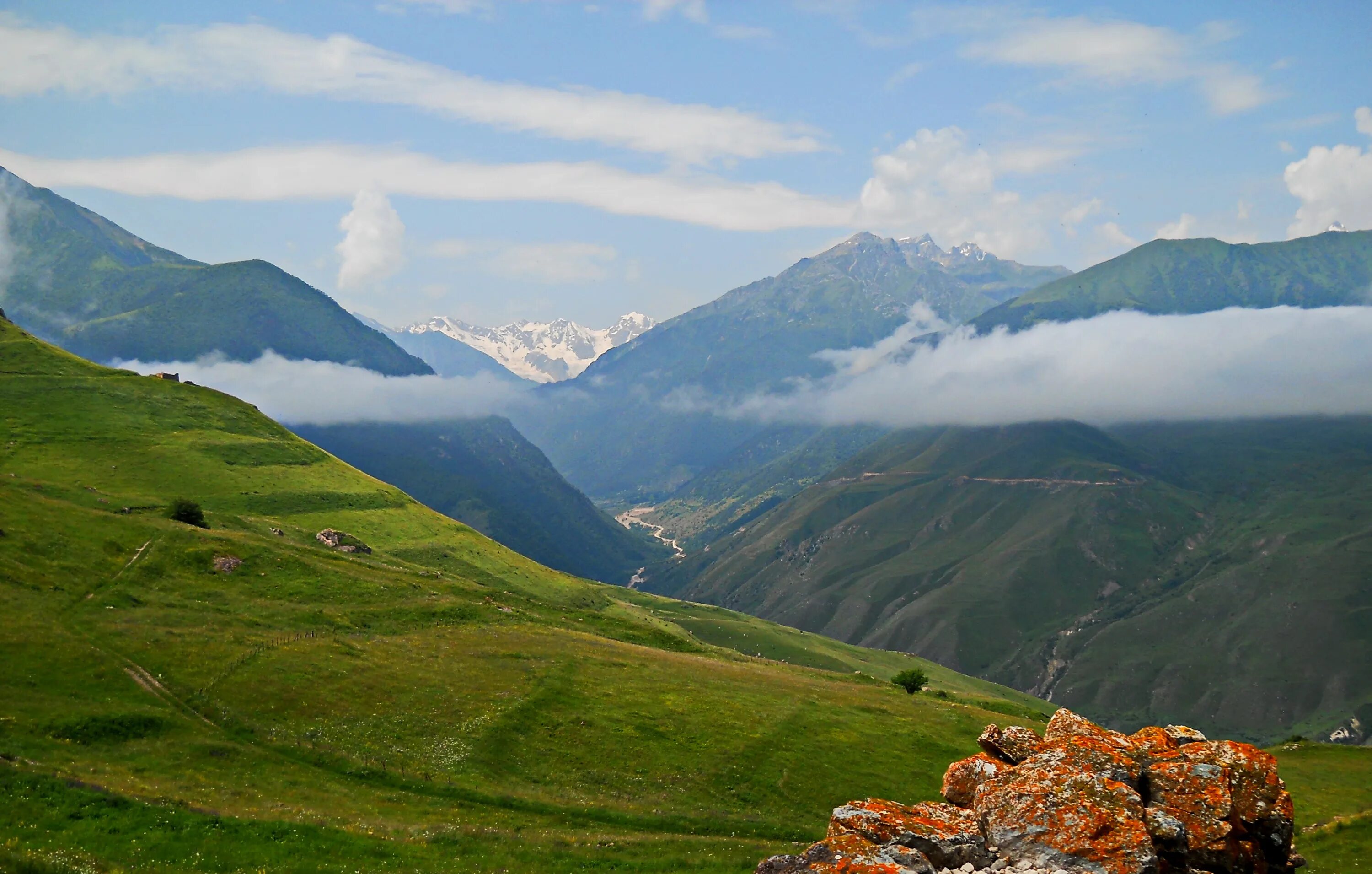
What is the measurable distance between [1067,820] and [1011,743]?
5.93 metres

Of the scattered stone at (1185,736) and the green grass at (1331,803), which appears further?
the green grass at (1331,803)

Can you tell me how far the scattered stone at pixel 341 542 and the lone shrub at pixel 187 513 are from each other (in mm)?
→ 18550

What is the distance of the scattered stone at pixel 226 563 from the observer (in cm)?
7325

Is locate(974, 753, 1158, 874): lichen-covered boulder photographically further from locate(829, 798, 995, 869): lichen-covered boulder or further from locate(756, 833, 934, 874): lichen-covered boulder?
locate(756, 833, 934, 874): lichen-covered boulder

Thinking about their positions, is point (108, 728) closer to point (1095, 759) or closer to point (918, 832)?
point (918, 832)

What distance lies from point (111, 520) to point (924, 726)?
73.3 m

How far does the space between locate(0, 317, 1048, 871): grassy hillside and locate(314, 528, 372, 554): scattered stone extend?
13.9m

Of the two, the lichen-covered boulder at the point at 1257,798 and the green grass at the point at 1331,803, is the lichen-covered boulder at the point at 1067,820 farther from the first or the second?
the green grass at the point at 1331,803

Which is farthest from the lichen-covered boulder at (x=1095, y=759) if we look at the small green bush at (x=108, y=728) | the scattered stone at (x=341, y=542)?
the scattered stone at (x=341, y=542)

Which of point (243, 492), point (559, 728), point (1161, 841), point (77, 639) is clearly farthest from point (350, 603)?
point (243, 492)

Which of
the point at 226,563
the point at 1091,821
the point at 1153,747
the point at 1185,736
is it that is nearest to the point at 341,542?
the point at 226,563

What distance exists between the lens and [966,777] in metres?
25.5

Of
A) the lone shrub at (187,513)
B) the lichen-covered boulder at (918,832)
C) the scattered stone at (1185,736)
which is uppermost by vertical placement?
the lone shrub at (187,513)

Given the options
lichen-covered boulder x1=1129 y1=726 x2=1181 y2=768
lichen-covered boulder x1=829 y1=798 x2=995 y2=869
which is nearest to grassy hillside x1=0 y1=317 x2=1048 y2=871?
lichen-covered boulder x1=829 y1=798 x2=995 y2=869
